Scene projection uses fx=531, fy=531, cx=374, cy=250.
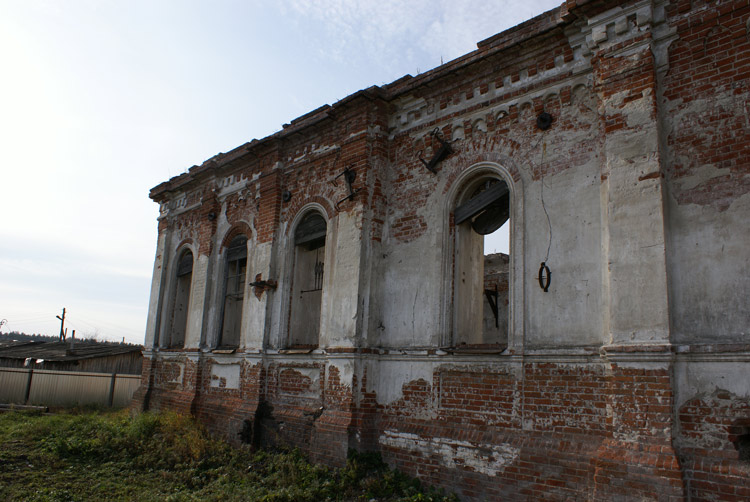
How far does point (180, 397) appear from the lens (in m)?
12.0

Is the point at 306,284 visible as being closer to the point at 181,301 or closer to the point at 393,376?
the point at 393,376

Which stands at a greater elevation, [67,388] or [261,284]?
[261,284]

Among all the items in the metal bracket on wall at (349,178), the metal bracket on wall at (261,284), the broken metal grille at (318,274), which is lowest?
the metal bracket on wall at (261,284)

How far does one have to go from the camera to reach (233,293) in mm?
12039

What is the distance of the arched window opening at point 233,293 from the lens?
38.9ft

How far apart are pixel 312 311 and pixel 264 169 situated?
3.17 meters

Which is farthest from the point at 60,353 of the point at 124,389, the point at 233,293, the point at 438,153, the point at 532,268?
the point at 532,268

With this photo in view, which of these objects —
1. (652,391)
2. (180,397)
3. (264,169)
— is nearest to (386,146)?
(264,169)

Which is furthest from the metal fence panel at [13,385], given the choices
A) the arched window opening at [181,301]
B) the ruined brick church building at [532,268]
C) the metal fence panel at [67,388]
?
the ruined brick church building at [532,268]

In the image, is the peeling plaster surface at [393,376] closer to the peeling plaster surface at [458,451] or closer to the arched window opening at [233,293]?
the peeling plaster surface at [458,451]

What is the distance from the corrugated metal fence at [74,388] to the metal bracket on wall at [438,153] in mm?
13001

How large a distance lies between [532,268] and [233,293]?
7.52m

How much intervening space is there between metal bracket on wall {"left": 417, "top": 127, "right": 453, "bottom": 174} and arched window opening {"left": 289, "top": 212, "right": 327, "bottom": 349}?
254cm

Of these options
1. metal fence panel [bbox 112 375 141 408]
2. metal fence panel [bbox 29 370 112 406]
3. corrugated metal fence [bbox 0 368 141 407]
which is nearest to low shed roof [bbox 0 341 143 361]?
corrugated metal fence [bbox 0 368 141 407]
